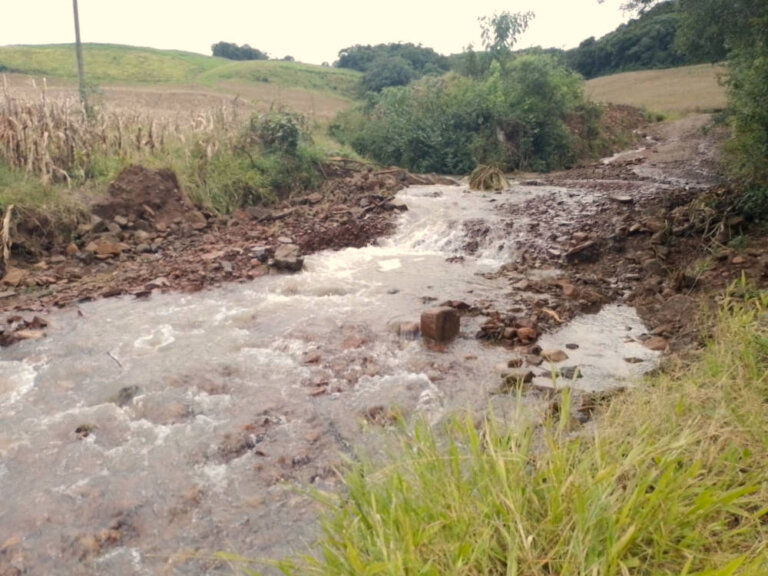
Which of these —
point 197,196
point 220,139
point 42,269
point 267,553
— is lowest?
point 267,553

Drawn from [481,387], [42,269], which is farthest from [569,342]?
[42,269]

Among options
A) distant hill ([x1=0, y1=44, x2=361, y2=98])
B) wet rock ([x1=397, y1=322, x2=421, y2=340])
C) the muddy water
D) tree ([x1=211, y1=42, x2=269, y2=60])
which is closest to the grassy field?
distant hill ([x1=0, y1=44, x2=361, y2=98])

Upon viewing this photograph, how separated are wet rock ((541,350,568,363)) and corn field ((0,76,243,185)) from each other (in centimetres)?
836

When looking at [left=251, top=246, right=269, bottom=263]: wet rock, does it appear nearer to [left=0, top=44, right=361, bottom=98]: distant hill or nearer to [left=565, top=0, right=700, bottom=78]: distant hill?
[left=0, top=44, right=361, bottom=98]: distant hill

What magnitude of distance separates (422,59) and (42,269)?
49451 mm

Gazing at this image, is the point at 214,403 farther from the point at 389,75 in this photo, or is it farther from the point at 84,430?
the point at 389,75

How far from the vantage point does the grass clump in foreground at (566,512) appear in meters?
2.13

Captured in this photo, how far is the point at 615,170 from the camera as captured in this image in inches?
661

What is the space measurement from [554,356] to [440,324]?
1.18m

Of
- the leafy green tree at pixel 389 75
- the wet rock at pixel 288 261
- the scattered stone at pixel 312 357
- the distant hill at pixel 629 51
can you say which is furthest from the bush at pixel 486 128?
the leafy green tree at pixel 389 75

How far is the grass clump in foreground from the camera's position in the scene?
213cm

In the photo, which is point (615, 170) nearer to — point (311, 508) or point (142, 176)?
point (142, 176)

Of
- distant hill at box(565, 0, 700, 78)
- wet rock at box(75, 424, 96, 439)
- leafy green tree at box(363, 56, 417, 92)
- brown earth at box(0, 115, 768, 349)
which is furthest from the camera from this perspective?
leafy green tree at box(363, 56, 417, 92)

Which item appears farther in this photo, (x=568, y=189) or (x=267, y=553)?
(x=568, y=189)
